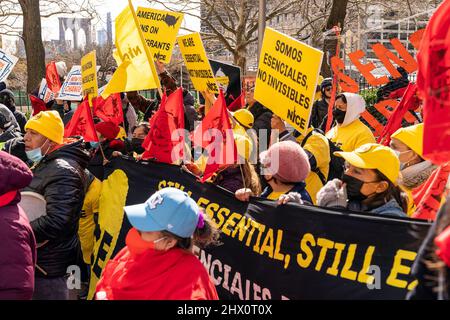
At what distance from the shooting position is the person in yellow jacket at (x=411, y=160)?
165 inches

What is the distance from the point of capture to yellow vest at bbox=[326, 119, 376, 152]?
5.78 m

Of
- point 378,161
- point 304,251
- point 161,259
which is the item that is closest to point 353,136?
point 378,161

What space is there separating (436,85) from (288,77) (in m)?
2.47

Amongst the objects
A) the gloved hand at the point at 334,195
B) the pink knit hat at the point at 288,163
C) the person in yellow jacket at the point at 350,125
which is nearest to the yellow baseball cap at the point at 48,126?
the pink knit hat at the point at 288,163

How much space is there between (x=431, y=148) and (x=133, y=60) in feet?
13.3

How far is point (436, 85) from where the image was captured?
2.04 m

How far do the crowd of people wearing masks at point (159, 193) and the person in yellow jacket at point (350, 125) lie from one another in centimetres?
1

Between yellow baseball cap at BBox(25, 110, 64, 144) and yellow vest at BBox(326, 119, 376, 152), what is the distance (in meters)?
2.66

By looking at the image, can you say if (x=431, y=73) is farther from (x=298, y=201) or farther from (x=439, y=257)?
(x=298, y=201)

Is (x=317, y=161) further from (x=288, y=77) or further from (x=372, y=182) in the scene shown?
(x=372, y=182)

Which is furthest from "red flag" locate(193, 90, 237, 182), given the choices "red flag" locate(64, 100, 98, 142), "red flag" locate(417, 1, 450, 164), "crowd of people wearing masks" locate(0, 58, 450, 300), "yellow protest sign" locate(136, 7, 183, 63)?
"yellow protest sign" locate(136, 7, 183, 63)

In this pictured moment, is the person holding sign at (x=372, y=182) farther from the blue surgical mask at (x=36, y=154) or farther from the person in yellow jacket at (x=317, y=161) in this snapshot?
the blue surgical mask at (x=36, y=154)

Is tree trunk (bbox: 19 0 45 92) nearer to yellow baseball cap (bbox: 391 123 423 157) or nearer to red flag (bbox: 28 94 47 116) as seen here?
red flag (bbox: 28 94 47 116)

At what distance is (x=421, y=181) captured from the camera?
4188 millimetres
